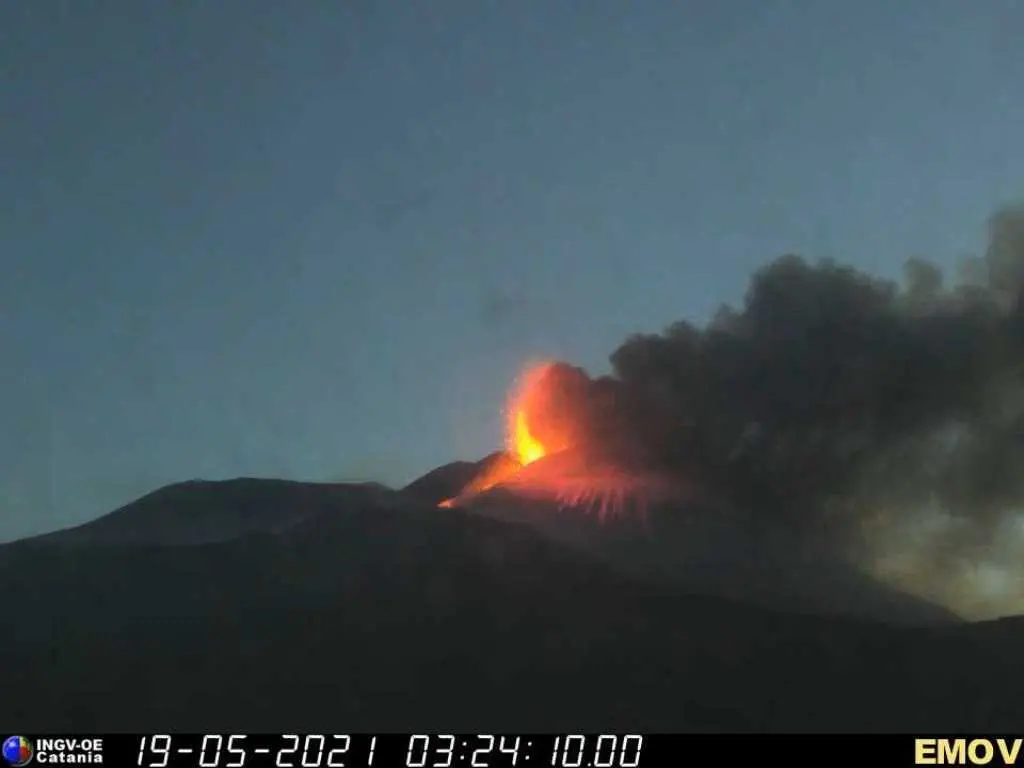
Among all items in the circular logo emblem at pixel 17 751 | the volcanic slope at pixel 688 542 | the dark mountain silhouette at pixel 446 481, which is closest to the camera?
the circular logo emblem at pixel 17 751

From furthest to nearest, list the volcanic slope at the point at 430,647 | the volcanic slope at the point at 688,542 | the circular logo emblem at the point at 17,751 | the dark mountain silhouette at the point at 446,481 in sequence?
the dark mountain silhouette at the point at 446,481 < the volcanic slope at the point at 688,542 < the volcanic slope at the point at 430,647 < the circular logo emblem at the point at 17,751

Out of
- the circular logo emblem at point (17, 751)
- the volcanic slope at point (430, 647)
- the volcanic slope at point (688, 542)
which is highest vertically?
the volcanic slope at point (688, 542)

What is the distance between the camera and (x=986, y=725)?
75250mm

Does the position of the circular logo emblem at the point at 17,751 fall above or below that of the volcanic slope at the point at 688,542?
below

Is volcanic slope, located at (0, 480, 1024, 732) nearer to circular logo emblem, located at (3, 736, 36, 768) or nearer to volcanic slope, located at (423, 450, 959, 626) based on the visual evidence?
volcanic slope, located at (423, 450, 959, 626)

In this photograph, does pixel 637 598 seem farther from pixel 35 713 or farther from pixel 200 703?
pixel 35 713

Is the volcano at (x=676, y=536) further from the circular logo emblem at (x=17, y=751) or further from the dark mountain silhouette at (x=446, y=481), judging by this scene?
the circular logo emblem at (x=17, y=751)

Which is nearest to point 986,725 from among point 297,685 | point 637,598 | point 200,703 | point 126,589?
point 637,598

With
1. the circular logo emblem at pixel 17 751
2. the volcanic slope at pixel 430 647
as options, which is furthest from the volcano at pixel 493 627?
the circular logo emblem at pixel 17 751

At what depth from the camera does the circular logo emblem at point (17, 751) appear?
54031 mm

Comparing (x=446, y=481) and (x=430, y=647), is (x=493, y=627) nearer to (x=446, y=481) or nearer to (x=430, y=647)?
(x=430, y=647)

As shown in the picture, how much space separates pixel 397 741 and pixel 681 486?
52514mm

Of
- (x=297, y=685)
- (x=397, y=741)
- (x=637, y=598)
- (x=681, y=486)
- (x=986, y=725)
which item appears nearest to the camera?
(x=397, y=741)

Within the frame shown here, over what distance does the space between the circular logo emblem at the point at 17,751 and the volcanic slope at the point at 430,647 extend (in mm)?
20186
